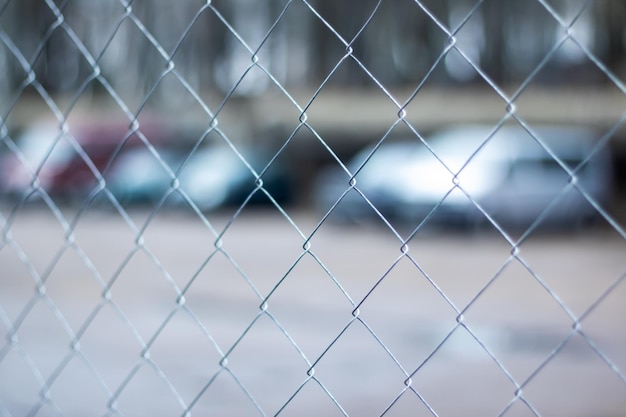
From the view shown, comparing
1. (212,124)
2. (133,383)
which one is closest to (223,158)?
(133,383)

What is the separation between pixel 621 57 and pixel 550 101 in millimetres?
2020

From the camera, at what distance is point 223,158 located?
16297 millimetres

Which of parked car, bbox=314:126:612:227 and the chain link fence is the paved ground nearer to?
the chain link fence

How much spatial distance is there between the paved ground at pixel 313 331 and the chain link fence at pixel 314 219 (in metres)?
0.03

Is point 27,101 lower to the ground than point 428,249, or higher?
higher

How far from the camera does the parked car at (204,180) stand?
15523 millimetres

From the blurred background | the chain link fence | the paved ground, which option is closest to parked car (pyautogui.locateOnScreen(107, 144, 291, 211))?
the chain link fence

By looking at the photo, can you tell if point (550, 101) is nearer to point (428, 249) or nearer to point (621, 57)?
point (621, 57)

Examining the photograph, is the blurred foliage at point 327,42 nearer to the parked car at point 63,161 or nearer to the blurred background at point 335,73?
the blurred background at point 335,73

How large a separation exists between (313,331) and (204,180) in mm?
9453

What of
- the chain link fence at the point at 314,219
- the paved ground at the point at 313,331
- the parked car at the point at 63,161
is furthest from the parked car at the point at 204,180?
the paved ground at the point at 313,331

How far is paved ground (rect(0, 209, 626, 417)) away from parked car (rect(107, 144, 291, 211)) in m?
3.22

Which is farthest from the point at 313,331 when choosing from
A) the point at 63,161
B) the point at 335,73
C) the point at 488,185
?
the point at 335,73

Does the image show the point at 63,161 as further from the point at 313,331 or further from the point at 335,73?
the point at 313,331
